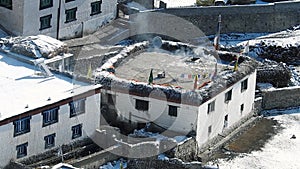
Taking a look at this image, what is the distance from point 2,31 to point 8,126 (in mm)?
19952

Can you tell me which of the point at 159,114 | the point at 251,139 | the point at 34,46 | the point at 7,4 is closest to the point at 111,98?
the point at 159,114

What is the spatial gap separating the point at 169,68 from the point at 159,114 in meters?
6.18

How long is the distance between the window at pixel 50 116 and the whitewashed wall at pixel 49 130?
0.25 meters

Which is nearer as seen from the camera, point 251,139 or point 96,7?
point 251,139

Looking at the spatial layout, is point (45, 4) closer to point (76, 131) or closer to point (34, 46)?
point (34, 46)

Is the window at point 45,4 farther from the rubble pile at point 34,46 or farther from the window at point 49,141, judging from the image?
the window at point 49,141

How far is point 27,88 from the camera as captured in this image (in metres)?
73.6

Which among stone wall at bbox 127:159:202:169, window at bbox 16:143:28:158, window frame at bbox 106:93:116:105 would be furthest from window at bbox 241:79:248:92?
window at bbox 16:143:28:158

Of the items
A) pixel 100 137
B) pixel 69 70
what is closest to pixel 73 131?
pixel 100 137

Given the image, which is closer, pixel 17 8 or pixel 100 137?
pixel 100 137

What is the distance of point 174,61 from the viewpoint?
274 ft

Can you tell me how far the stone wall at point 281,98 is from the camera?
8631 cm

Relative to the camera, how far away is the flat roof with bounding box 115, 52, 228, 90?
260ft

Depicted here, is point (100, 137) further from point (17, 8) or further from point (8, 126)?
point (17, 8)
